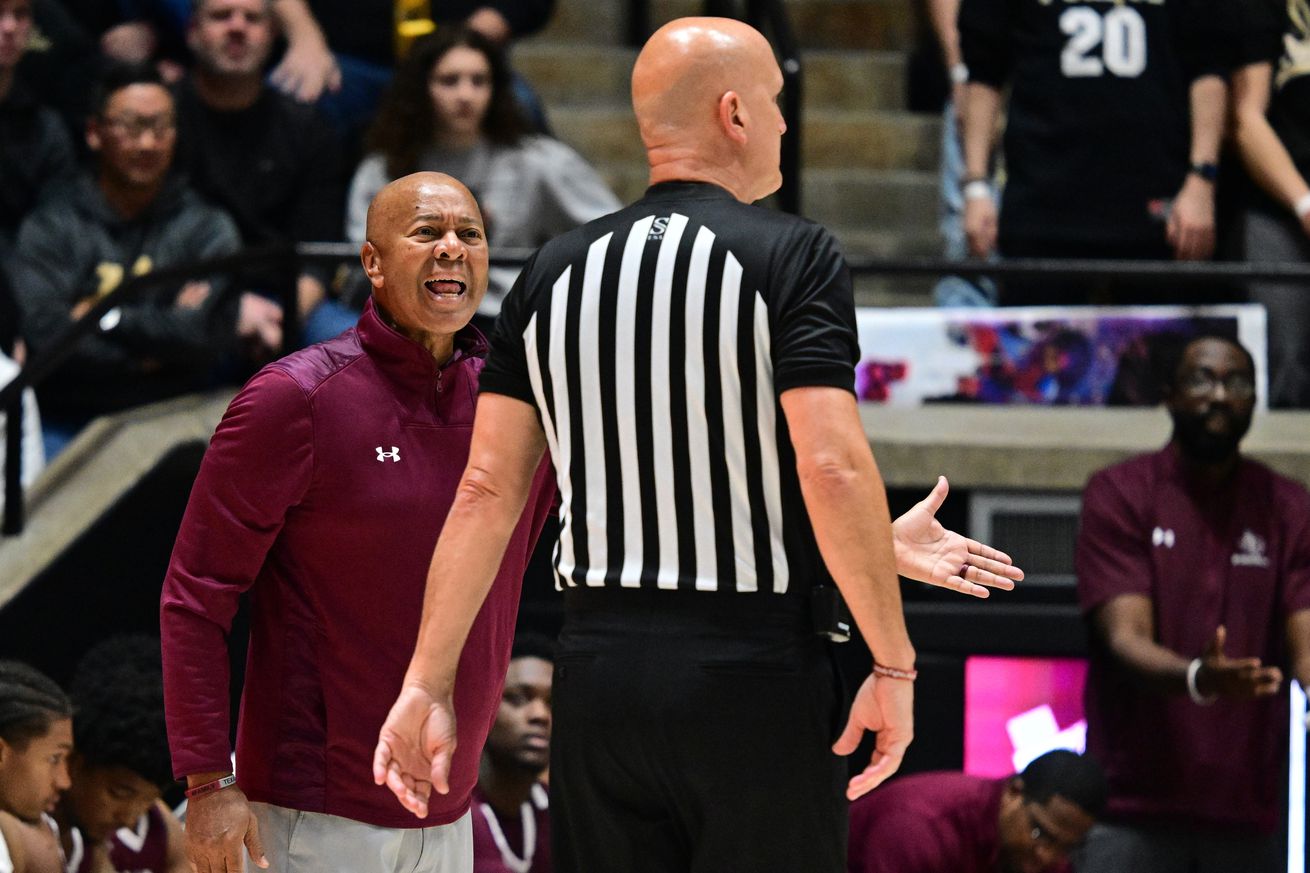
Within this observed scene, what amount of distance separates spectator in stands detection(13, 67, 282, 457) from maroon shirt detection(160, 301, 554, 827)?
2775 mm

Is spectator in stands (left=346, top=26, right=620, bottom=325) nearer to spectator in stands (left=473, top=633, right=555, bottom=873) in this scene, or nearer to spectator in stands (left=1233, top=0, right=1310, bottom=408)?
spectator in stands (left=473, top=633, right=555, bottom=873)

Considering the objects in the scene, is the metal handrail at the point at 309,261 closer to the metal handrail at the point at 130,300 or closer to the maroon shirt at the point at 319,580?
the metal handrail at the point at 130,300

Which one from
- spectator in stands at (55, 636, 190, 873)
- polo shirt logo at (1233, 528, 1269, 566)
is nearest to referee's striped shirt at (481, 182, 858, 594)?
spectator in stands at (55, 636, 190, 873)

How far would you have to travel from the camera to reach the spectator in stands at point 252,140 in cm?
685

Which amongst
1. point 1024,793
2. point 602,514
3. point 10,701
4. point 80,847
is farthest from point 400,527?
point 1024,793

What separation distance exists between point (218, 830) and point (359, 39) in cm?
489

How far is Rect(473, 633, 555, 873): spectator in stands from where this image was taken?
18.9 ft

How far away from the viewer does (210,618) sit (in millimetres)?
3455

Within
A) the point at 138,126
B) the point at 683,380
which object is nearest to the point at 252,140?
the point at 138,126

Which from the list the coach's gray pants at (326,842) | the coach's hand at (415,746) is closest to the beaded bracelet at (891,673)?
the coach's hand at (415,746)

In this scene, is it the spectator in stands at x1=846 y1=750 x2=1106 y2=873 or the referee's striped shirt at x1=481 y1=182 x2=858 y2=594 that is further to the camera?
the spectator in stands at x1=846 y1=750 x2=1106 y2=873

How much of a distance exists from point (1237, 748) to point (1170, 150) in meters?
1.96

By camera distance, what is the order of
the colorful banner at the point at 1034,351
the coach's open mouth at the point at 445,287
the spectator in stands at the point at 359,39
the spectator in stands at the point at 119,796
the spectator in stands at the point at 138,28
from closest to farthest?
1. the coach's open mouth at the point at 445,287
2. the spectator in stands at the point at 119,796
3. the colorful banner at the point at 1034,351
4. the spectator in stands at the point at 359,39
5. the spectator in stands at the point at 138,28

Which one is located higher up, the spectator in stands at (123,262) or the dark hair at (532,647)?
the spectator in stands at (123,262)
